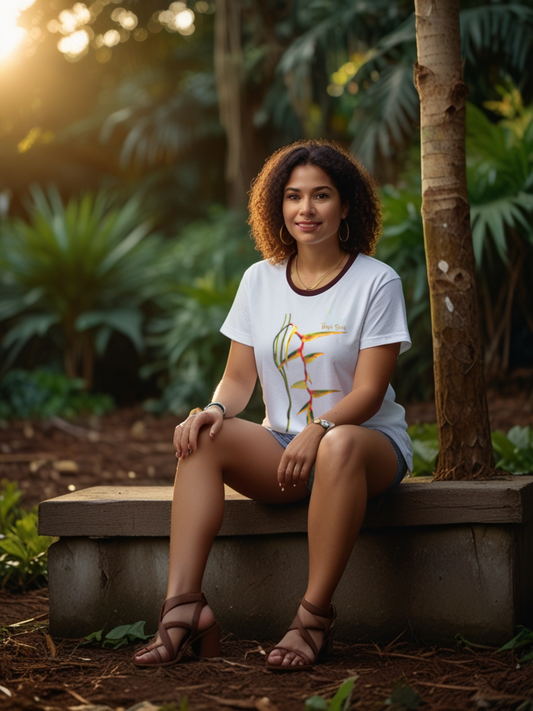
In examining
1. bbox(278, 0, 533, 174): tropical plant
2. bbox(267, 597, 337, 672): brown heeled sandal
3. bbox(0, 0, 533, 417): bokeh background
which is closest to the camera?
bbox(267, 597, 337, 672): brown heeled sandal

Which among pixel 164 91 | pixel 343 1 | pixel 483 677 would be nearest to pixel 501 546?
pixel 483 677

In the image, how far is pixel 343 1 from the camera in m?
6.63

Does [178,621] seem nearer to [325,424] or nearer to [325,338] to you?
[325,424]

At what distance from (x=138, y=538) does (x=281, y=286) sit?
0.90 meters

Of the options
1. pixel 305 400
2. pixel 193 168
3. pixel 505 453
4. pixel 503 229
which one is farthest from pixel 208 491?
pixel 193 168

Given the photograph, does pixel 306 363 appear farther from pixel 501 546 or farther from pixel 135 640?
pixel 135 640

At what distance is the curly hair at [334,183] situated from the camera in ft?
7.36

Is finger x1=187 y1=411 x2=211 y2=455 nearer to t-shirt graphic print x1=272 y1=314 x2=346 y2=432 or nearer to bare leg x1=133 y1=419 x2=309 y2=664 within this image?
bare leg x1=133 y1=419 x2=309 y2=664

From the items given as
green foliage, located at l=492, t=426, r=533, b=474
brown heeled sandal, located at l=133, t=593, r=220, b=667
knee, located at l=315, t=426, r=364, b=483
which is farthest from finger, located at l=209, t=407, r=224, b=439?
green foliage, located at l=492, t=426, r=533, b=474

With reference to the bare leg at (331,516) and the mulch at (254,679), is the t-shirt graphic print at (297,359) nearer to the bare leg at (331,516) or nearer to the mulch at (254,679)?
the bare leg at (331,516)

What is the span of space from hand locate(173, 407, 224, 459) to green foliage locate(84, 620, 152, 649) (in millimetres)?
575

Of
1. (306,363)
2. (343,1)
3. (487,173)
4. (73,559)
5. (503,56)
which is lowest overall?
(73,559)

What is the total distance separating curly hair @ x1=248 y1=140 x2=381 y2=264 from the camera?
2.24 meters

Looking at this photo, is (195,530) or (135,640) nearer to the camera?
(195,530)
